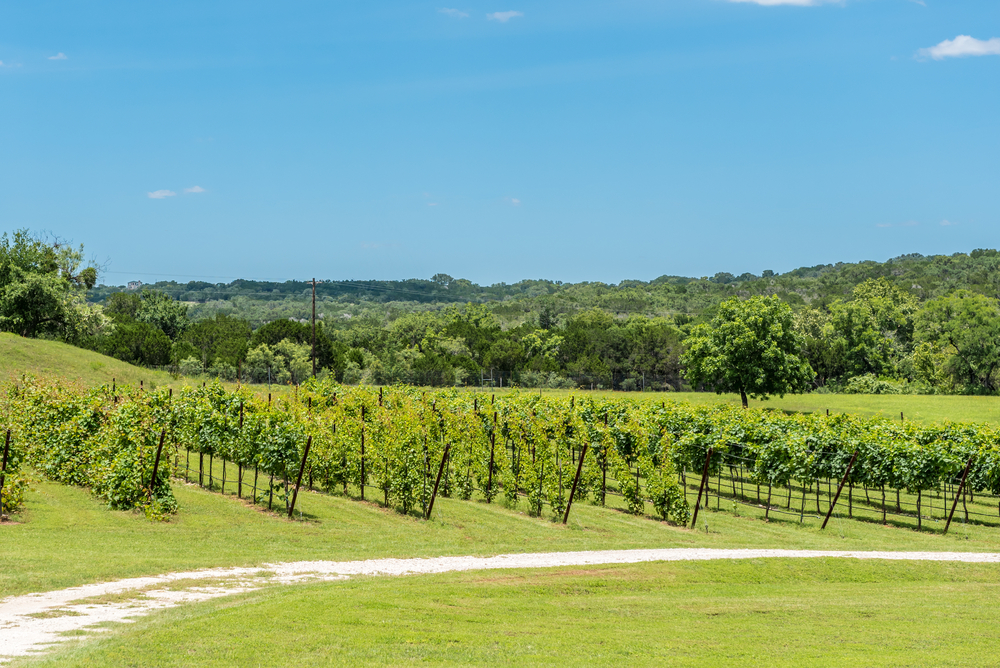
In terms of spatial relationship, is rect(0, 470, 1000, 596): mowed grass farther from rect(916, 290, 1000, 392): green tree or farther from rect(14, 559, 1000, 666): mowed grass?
rect(916, 290, 1000, 392): green tree

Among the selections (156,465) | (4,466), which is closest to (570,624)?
(156,465)

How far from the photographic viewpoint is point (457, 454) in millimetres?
26391

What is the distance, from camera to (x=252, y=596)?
43.9 feet

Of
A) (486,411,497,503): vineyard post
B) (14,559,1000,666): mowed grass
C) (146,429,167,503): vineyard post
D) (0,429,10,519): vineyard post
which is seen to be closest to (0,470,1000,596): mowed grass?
(486,411,497,503): vineyard post

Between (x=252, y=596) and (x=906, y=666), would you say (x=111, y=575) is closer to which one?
(x=252, y=596)

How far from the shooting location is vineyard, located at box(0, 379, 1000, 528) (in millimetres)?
22062

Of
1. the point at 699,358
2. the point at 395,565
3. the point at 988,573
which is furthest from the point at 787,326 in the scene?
the point at 395,565

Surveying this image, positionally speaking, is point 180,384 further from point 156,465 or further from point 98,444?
point 156,465

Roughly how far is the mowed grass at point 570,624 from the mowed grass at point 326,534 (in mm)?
3194

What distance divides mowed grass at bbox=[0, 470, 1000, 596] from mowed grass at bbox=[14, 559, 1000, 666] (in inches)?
126

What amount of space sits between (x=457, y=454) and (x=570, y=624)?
1409 centimetres

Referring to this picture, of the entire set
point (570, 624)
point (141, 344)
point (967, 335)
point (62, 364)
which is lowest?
point (570, 624)

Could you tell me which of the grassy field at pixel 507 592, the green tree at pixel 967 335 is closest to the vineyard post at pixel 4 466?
the grassy field at pixel 507 592

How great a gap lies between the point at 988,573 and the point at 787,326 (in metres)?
40.3
